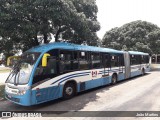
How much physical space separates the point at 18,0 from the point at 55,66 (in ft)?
14.1

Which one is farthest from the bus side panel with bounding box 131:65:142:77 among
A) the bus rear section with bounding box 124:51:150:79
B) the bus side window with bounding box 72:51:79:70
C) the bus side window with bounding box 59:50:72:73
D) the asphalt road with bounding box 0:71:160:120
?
the bus side window with bounding box 59:50:72:73

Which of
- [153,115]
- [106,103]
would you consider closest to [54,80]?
[106,103]

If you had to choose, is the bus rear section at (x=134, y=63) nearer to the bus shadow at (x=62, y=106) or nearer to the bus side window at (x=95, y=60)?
the bus side window at (x=95, y=60)

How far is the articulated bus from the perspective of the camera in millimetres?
7465

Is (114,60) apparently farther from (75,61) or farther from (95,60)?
(75,61)

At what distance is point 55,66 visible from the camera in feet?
28.1

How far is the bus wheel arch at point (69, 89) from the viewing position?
9.24 meters

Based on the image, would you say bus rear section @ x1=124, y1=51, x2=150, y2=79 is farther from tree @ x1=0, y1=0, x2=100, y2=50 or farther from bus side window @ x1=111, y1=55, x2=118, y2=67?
tree @ x1=0, y1=0, x2=100, y2=50

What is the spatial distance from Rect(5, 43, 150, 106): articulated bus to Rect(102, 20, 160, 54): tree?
17.5 meters

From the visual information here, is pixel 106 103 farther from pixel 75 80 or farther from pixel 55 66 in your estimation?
pixel 55 66

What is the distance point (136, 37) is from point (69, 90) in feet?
79.2

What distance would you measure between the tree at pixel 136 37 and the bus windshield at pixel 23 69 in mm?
23015

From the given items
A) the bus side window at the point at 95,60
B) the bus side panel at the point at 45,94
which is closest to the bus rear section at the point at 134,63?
the bus side window at the point at 95,60

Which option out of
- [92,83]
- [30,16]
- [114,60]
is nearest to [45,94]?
[92,83]
